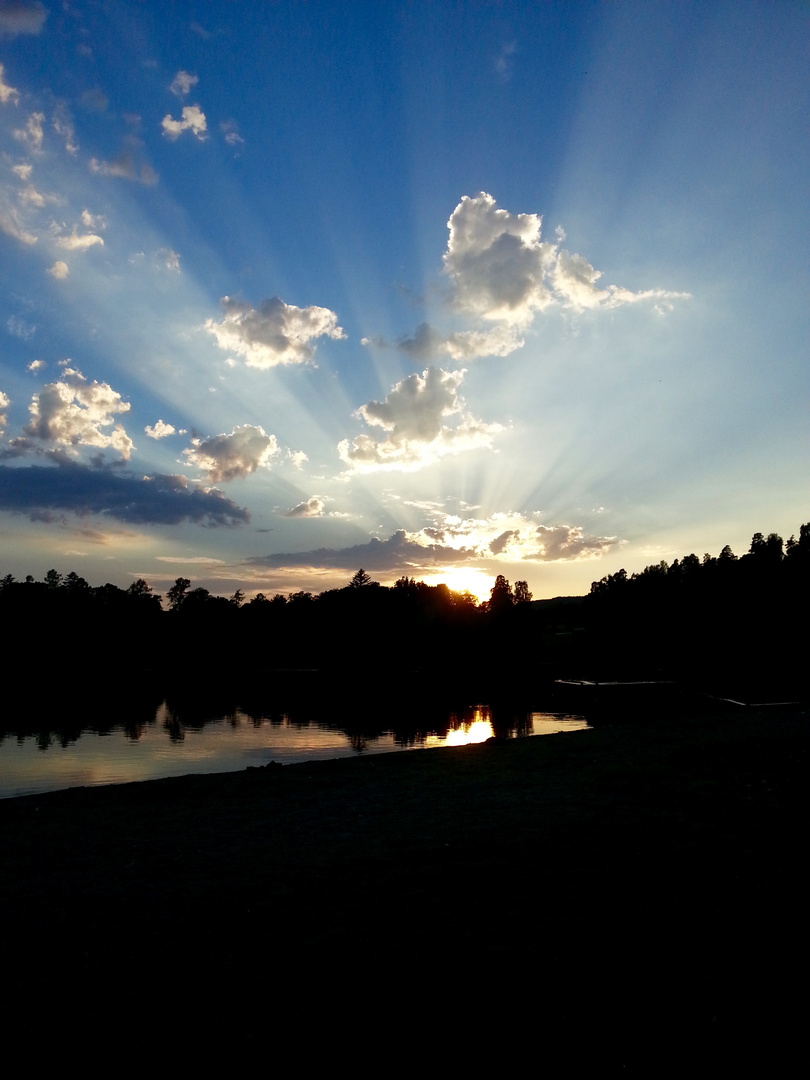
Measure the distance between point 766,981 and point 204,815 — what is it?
16.9 metres

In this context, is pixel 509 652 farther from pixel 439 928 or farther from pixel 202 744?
pixel 439 928

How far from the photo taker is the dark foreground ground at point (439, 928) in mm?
7305

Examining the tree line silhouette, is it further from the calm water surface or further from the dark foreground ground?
the dark foreground ground

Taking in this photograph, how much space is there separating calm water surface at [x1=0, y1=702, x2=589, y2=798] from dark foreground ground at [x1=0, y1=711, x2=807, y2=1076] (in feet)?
77.9

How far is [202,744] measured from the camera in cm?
5459

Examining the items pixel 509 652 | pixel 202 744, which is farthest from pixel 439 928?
pixel 509 652

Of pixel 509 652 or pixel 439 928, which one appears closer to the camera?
pixel 439 928

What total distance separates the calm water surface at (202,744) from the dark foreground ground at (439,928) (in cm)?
2373

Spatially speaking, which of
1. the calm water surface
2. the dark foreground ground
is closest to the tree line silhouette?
the calm water surface

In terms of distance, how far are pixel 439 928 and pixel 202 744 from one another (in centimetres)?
4865

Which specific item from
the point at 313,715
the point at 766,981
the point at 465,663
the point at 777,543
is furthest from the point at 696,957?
the point at 777,543

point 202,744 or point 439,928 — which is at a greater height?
point 439,928

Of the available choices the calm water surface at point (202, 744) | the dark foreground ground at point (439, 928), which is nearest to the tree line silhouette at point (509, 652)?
the calm water surface at point (202, 744)

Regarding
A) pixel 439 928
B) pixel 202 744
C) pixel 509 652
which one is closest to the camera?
pixel 439 928
